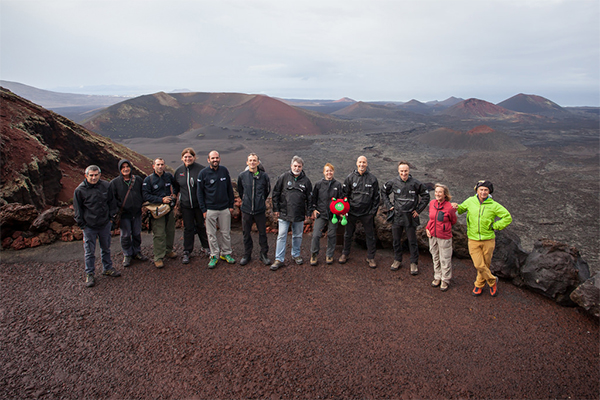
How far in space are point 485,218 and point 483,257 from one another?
0.56m

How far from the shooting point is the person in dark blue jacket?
16.8 ft

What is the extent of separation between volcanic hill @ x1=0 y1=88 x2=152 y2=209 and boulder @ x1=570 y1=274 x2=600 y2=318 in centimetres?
985

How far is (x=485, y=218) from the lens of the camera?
4152 mm

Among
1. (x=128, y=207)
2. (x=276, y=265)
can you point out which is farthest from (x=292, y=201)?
(x=128, y=207)

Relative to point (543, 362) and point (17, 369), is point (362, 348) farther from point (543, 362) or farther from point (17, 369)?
point (17, 369)

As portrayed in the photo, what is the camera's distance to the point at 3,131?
7320 millimetres

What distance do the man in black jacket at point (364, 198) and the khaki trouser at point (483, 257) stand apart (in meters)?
1.51

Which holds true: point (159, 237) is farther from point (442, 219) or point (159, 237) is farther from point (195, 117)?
point (195, 117)

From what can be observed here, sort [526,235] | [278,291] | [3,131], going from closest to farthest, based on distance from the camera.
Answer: [278,291], [3,131], [526,235]

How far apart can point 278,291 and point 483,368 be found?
2619 millimetres

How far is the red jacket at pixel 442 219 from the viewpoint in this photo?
4438mm

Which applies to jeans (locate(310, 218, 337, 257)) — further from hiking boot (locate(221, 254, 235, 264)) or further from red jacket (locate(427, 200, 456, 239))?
red jacket (locate(427, 200, 456, 239))

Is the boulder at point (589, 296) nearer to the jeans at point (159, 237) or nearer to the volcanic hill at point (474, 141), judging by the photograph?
the jeans at point (159, 237)

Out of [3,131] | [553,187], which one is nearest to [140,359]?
[3,131]
